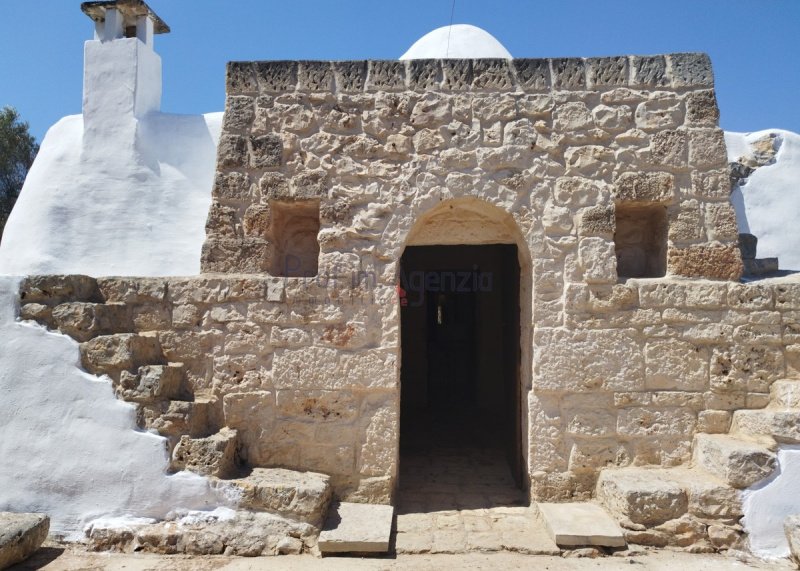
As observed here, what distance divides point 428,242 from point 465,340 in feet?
17.8

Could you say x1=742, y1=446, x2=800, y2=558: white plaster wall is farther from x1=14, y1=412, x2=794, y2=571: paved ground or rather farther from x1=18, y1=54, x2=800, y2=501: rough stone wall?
x1=18, y1=54, x2=800, y2=501: rough stone wall

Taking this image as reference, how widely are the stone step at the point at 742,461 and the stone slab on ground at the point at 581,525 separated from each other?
734mm

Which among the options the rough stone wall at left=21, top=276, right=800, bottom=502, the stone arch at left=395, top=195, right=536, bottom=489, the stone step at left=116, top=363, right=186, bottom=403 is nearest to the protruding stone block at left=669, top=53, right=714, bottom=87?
the rough stone wall at left=21, top=276, right=800, bottom=502

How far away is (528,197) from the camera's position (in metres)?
3.81

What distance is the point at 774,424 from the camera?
3.38 m

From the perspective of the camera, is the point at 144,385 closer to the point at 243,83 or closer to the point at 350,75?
the point at 243,83

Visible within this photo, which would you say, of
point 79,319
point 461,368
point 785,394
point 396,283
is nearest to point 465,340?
point 461,368

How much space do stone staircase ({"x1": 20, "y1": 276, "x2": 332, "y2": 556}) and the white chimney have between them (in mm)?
4435

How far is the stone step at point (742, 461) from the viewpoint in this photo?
3289 millimetres

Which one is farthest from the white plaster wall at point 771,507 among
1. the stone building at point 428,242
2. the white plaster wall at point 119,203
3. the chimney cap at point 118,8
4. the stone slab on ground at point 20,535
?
the chimney cap at point 118,8

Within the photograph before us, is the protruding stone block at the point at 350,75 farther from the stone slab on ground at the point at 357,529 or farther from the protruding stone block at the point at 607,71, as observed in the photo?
the stone slab on ground at the point at 357,529

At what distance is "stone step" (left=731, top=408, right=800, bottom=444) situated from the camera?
11.0 ft

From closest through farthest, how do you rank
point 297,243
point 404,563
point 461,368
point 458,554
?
1. point 404,563
2. point 458,554
3. point 297,243
4. point 461,368

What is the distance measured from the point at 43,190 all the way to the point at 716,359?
7.56 meters
